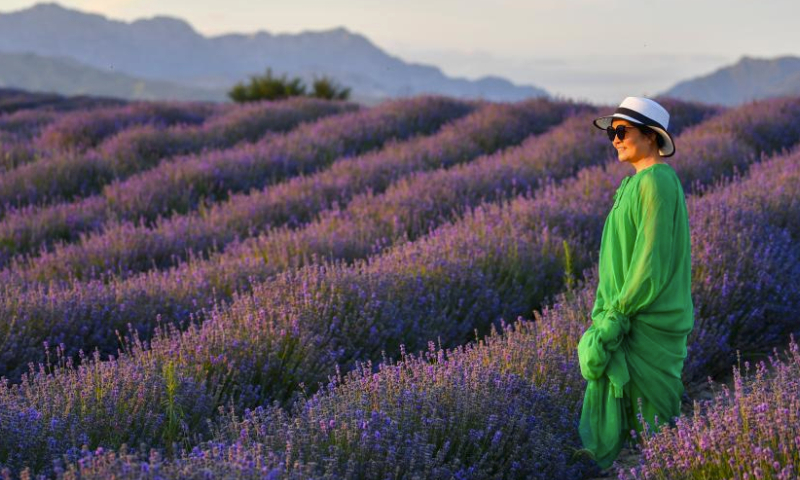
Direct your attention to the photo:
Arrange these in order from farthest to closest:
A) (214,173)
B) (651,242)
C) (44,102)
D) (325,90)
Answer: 1. (44,102)
2. (325,90)
3. (214,173)
4. (651,242)

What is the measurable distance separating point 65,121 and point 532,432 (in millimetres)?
11582

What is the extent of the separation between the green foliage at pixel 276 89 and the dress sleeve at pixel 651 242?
15793 mm

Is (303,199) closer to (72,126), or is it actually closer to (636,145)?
(636,145)

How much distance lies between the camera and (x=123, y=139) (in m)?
10.8

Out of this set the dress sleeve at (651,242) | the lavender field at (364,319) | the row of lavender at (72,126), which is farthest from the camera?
the row of lavender at (72,126)

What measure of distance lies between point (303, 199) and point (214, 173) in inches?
73.4

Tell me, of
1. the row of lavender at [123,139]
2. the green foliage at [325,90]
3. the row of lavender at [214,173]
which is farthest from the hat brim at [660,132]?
the green foliage at [325,90]

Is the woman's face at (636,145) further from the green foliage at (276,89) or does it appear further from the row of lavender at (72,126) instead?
the green foliage at (276,89)

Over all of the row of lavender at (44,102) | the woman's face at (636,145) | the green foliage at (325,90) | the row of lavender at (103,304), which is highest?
the green foliage at (325,90)

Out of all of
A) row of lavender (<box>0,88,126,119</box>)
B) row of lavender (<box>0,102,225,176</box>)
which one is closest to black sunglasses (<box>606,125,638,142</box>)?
row of lavender (<box>0,102,225,176</box>)

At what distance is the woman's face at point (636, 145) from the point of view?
9.78 ft

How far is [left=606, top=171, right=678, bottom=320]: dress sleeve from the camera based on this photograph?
283 cm

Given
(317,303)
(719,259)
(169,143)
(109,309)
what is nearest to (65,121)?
(169,143)

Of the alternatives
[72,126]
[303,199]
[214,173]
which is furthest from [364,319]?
[72,126]
